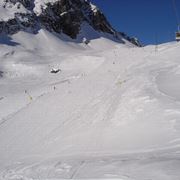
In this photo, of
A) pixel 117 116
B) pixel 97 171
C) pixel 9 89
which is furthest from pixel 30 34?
pixel 97 171

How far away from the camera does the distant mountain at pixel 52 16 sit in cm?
5450

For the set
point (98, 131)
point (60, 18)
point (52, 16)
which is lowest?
point (98, 131)

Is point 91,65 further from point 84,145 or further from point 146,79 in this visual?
point 84,145

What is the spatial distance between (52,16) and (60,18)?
2303 mm

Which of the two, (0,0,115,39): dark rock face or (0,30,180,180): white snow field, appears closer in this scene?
(0,30,180,180): white snow field

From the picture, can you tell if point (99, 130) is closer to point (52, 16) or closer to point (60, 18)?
point (52, 16)

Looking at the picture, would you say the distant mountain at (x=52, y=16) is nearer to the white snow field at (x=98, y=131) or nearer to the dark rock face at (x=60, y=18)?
the dark rock face at (x=60, y=18)

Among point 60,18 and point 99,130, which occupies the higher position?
point 60,18

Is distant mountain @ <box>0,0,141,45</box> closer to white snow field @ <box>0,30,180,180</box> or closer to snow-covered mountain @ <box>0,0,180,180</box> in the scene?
snow-covered mountain @ <box>0,0,180,180</box>

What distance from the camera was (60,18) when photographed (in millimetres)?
64938

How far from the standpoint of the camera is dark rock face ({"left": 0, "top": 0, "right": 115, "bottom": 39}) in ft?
180

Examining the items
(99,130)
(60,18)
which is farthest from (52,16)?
(99,130)

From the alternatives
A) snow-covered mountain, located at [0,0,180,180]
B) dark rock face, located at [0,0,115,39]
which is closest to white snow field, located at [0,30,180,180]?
snow-covered mountain, located at [0,0,180,180]

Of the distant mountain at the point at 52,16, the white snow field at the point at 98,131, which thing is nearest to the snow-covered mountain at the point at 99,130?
the white snow field at the point at 98,131
